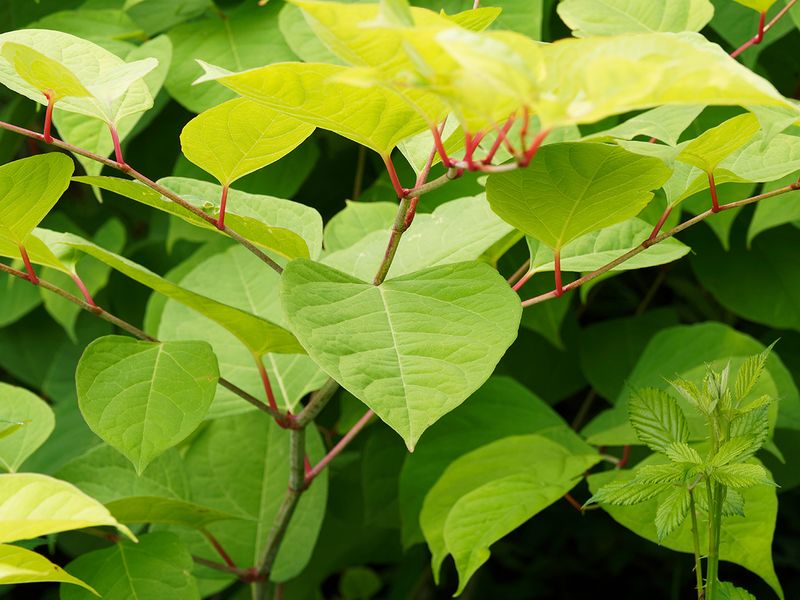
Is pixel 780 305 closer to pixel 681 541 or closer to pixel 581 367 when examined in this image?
pixel 581 367

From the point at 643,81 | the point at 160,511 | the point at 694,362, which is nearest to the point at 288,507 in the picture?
the point at 160,511

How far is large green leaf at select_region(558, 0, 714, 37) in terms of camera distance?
0.81 metres

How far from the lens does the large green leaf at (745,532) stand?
735mm

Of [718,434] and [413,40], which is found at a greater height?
[413,40]

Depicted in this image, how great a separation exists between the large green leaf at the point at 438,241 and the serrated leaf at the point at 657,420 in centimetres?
18

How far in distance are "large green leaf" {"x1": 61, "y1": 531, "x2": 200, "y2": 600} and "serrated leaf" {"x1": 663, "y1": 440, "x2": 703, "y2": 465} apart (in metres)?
0.41

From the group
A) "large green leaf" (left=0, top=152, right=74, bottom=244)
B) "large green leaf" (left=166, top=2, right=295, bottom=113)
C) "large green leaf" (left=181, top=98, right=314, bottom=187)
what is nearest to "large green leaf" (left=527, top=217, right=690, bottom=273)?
"large green leaf" (left=181, top=98, right=314, bottom=187)

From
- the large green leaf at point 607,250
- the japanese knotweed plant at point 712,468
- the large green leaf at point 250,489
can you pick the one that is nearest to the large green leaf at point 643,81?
the japanese knotweed plant at point 712,468

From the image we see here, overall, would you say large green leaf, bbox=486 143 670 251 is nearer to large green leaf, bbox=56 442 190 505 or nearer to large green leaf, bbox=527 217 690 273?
large green leaf, bbox=527 217 690 273

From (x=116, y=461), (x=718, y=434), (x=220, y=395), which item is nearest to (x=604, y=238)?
(x=718, y=434)

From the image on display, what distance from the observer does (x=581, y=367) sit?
1244mm

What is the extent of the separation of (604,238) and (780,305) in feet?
1.75

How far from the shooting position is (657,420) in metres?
0.64

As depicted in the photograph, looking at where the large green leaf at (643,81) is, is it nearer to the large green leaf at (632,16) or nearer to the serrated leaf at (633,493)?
the serrated leaf at (633,493)
